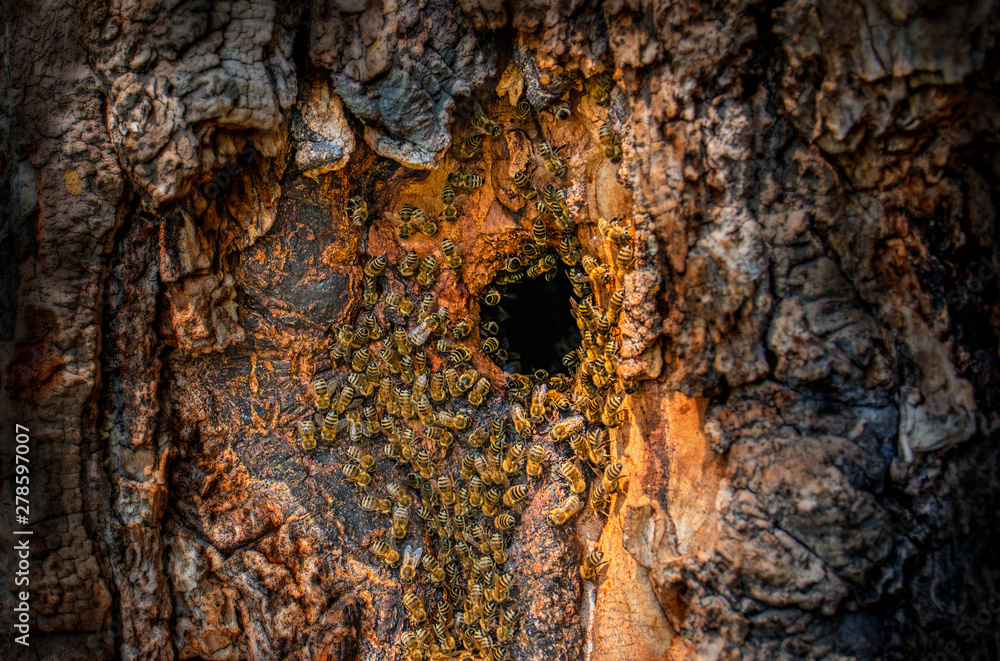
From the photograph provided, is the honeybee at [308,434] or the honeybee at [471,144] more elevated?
the honeybee at [471,144]

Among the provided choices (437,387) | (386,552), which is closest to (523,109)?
(437,387)

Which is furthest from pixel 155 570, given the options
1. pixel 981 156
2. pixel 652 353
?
pixel 981 156

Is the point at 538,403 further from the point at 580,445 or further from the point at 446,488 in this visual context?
the point at 446,488

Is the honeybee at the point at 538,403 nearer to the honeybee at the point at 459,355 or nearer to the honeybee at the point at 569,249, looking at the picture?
the honeybee at the point at 459,355

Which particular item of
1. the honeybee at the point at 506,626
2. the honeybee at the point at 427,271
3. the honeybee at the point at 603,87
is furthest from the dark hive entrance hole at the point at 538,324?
the honeybee at the point at 506,626

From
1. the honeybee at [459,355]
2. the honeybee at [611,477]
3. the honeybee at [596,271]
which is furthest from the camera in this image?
the honeybee at [459,355]

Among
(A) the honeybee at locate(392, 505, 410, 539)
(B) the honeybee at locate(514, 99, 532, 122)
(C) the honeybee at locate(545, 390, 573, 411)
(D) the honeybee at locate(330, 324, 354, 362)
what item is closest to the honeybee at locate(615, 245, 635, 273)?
(B) the honeybee at locate(514, 99, 532, 122)

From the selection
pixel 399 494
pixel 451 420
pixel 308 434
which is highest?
pixel 451 420
